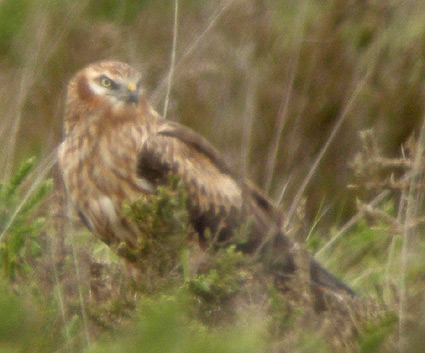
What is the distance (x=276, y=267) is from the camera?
4316 millimetres

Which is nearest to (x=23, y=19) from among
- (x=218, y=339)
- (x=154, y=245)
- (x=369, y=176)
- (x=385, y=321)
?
(x=154, y=245)

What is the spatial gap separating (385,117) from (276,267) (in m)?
3.47

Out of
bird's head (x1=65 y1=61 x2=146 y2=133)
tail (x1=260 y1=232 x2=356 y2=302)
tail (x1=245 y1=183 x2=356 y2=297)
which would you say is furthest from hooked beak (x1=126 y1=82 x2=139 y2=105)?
tail (x1=260 y1=232 x2=356 y2=302)

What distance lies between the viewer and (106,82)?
5.05 meters

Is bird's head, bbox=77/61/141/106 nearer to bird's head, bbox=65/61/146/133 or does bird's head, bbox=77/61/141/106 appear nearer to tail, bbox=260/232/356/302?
bird's head, bbox=65/61/146/133

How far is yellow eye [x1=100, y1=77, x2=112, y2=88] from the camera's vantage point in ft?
16.5

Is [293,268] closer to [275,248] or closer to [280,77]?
[275,248]

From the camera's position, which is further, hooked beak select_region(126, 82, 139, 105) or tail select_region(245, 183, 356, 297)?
hooked beak select_region(126, 82, 139, 105)

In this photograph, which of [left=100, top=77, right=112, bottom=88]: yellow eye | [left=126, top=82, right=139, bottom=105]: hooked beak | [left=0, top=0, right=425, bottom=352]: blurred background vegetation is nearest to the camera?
[left=126, top=82, right=139, bottom=105]: hooked beak

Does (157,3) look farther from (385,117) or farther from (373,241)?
(373,241)

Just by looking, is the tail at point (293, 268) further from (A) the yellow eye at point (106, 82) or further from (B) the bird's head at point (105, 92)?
(A) the yellow eye at point (106, 82)

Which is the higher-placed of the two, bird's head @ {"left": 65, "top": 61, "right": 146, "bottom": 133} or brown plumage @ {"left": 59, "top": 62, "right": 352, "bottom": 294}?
bird's head @ {"left": 65, "top": 61, "right": 146, "bottom": 133}

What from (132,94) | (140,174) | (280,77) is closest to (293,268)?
(140,174)

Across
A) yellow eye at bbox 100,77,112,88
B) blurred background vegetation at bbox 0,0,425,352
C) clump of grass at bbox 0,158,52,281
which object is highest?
yellow eye at bbox 100,77,112,88
